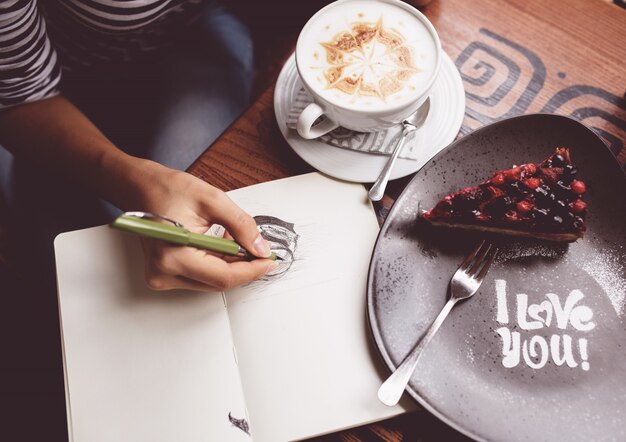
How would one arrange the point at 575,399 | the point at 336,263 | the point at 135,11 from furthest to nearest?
the point at 135,11 → the point at 336,263 → the point at 575,399

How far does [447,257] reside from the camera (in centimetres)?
83

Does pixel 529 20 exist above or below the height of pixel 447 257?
above

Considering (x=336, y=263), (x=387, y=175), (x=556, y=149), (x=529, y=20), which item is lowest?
(x=336, y=263)

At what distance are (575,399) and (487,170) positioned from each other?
0.40 meters

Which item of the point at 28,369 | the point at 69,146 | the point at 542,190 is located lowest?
the point at 28,369

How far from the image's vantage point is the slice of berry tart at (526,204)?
0.83m

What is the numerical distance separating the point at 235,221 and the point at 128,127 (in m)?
0.61

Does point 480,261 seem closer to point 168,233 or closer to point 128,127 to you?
point 168,233

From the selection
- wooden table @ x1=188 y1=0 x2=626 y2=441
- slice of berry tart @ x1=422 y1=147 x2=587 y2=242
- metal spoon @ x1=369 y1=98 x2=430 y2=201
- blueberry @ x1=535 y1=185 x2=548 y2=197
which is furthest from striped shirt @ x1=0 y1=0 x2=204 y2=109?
blueberry @ x1=535 y1=185 x2=548 y2=197

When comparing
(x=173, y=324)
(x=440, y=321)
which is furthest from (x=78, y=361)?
(x=440, y=321)

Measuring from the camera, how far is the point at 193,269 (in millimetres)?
750

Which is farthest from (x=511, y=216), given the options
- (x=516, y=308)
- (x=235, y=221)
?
(x=235, y=221)

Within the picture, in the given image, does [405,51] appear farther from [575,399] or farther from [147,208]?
[575,399]

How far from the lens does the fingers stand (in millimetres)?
744
